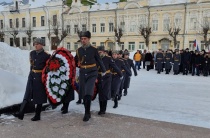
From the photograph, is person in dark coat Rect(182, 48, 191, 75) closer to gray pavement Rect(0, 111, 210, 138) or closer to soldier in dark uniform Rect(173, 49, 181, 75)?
soldier in dark uniform Rect(173, 49, 181, 75)

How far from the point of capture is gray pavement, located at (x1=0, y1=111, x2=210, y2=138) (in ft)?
15.4

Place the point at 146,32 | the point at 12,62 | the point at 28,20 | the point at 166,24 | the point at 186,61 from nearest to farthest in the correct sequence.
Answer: the point at 12,62 → the point at 186,61 → the point at 146,32 → the point at 166,24 → the point at 28,20

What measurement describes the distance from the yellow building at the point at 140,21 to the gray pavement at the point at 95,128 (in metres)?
28.5

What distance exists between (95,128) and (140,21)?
32.2 m

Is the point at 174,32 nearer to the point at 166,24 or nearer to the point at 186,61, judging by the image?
the point at 166,24

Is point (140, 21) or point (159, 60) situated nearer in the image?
point (159, 60)

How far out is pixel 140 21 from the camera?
3594 centimetres

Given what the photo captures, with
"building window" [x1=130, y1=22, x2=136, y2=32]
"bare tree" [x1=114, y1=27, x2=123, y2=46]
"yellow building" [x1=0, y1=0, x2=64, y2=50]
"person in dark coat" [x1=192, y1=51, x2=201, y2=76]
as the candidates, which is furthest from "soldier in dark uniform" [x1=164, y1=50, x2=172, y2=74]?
"yellow building" [x1=0, y1=0, x2=64, y2=50]

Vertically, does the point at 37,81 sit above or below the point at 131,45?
below

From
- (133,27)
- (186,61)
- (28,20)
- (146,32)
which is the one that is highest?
(28,20)

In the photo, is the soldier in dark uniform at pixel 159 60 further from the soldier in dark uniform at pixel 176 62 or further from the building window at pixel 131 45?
the building window at pixel 131 45

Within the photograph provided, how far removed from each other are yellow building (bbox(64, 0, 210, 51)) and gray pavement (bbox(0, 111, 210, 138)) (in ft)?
93.4

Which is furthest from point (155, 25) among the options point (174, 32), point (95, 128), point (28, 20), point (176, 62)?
point (95, 128)

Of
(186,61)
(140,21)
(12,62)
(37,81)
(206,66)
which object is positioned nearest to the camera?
(37,81)
